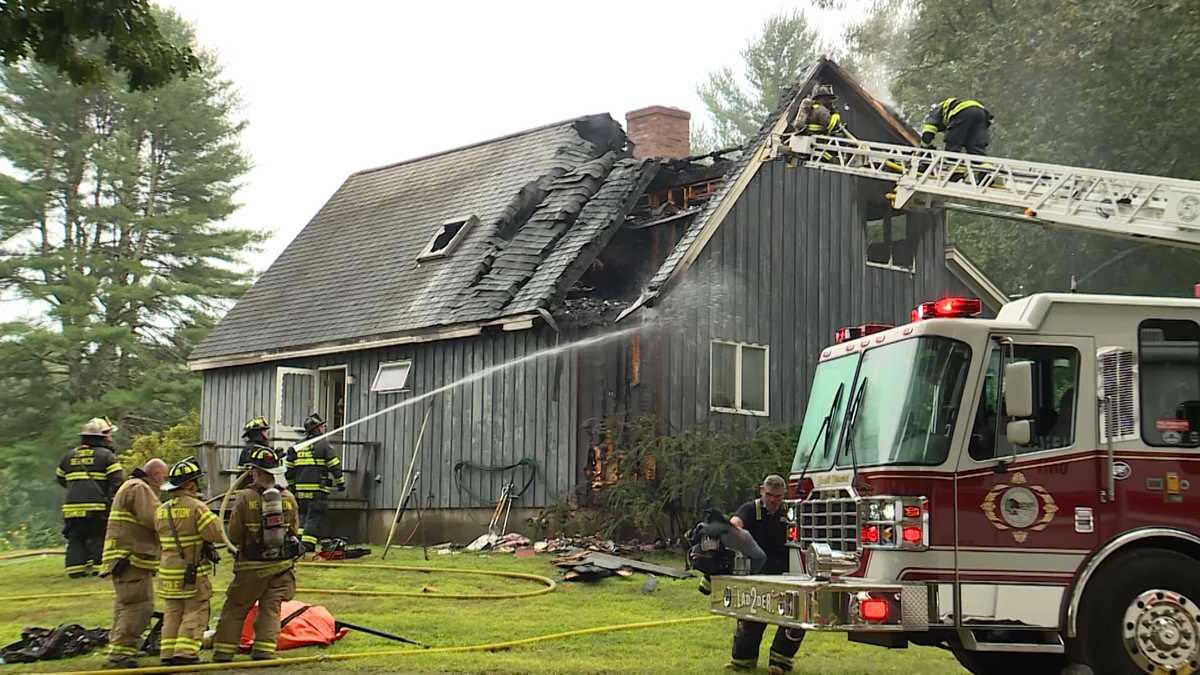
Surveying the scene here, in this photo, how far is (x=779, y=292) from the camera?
20969 mm

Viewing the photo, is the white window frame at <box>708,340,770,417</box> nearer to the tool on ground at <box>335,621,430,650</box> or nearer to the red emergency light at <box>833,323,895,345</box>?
the tool on ground at <box>335,621,430,650</box>

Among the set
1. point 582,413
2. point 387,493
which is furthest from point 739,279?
point 387,493

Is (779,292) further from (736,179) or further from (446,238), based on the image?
(446,238)

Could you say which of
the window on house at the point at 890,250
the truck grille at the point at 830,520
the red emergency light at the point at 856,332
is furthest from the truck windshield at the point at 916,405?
the window on house at the point at 890,250

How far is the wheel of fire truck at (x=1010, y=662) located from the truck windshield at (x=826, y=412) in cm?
152

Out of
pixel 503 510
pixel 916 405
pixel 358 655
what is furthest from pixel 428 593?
pixel 916 405

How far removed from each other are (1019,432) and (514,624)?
18.4 ft

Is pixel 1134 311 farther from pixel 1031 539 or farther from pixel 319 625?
pixel 319 625

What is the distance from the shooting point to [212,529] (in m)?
10.5

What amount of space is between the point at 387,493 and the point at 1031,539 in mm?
15028

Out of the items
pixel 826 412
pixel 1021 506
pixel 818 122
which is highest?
pixel 818 122

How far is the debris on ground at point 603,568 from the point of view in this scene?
15109 mm

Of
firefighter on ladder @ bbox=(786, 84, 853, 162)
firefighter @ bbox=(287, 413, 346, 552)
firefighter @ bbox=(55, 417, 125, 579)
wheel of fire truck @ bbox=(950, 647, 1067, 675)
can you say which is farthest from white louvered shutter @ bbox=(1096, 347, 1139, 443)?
firefighter @ bbox=(287, 413, 346, 552)

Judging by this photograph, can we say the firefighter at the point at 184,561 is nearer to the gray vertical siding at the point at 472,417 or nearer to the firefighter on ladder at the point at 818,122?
the firefighter on ladder at the point at 818,122
